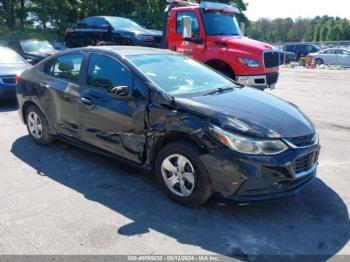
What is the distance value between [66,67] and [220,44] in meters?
4.73

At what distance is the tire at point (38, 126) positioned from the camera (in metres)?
5.51

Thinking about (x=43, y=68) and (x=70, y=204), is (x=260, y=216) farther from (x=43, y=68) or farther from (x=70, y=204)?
(x=43, y=68)

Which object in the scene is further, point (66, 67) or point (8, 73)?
point (8, 73)

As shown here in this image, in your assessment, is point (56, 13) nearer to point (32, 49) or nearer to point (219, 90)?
point (32, 49)

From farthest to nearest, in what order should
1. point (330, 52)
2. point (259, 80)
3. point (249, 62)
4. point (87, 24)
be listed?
point (330, 52) < point (87, 24) < point (259, 80) < point (249, 62)

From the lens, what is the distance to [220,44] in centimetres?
897

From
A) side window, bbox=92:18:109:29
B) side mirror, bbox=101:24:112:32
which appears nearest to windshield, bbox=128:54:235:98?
side mirror, bbox=101:24:112:32

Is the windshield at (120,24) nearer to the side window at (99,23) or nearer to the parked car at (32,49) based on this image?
the side window at (99,23)

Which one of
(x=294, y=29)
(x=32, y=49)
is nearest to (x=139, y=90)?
(x=32, y=49)

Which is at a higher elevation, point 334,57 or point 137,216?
point 334,57

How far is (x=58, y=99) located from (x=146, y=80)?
62.9 inches

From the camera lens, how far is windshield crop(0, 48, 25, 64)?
30.7ft

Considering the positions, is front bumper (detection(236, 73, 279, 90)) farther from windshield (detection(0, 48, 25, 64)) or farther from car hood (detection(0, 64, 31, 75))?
windshield (detection(0, 48, 25, 64))

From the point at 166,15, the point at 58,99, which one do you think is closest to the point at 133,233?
the point at 58,99
